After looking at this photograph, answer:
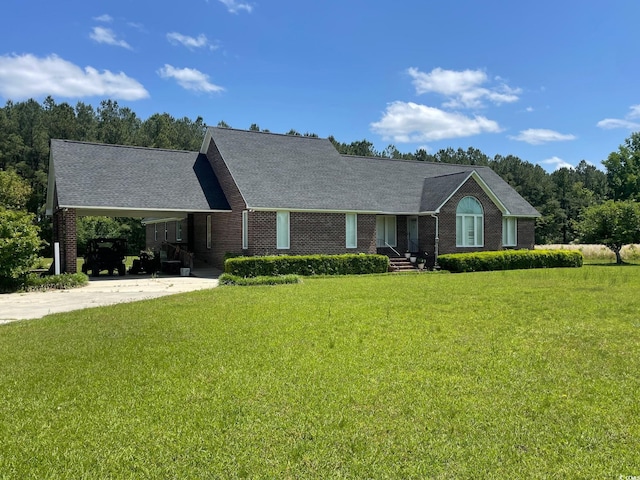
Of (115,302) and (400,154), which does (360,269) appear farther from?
(400,154)

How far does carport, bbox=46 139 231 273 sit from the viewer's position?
63.2ft

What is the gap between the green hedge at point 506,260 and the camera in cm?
2239

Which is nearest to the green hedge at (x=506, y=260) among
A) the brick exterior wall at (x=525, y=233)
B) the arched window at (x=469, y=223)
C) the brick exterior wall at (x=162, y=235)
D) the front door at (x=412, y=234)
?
the arched window at (x=469, y=223)

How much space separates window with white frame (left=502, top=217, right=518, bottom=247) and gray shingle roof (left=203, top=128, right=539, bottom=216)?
0.64m

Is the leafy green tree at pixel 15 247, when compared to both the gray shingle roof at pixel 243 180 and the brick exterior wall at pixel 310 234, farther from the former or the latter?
the brick exterior wall at pixel 310 234

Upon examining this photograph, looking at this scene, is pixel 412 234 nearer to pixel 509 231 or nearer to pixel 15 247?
pixel 509 231

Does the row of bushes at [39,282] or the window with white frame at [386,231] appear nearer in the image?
the row of bushes at [39,282]

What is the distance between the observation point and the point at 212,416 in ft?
15.5

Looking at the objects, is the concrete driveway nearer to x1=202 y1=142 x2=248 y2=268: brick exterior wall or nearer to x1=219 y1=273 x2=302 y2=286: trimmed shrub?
x1=219 y1=273 x2=302 y2=286: trimmed shrub

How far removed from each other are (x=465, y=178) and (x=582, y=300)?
14.2 meters

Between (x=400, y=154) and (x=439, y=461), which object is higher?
(x=400, y=154)

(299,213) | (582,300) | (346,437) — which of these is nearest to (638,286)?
(582,300)

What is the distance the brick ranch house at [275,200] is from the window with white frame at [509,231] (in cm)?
6

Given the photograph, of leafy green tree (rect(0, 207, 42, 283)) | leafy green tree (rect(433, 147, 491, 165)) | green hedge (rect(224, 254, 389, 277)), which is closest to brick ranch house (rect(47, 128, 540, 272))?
green hedge (rect(224, 254, 389, 277))
